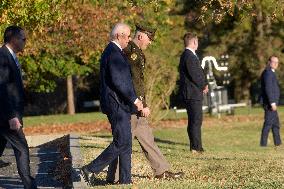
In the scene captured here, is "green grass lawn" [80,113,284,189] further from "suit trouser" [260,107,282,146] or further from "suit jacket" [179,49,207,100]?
"suit jacket" [179,49,207,100]

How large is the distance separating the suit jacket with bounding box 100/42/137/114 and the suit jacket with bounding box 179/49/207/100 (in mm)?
4607

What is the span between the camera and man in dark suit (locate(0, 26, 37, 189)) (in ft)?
→ 34.5

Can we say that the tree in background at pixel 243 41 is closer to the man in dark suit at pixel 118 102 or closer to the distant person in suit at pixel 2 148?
the distant person in suit at pixel 2 148

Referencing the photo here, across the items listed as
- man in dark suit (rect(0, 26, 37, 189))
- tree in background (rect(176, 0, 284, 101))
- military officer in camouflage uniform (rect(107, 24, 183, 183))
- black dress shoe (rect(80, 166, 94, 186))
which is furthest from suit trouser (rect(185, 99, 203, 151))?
tree in background (rect(176, 0, 284, 101))

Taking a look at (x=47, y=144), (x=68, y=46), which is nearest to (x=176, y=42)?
(x=68, y=46)

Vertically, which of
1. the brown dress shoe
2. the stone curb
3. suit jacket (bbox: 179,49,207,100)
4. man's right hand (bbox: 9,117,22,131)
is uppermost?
suit jacket (bbox: 179,49,207,100)

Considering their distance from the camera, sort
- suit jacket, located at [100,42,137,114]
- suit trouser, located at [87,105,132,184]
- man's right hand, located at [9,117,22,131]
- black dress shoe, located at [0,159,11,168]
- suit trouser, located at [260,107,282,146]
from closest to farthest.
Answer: man's right hand, located at [9,117,22,131] < suit jacket, located at [100,42,137,114] < suit trouser, located at [87,105,132,184] < black dress shoe, located at [0,159,11,168] < suit trouser, located at [260,107,282,146]

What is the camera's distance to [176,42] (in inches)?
1768

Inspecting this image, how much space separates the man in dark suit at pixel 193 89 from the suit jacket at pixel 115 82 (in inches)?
182

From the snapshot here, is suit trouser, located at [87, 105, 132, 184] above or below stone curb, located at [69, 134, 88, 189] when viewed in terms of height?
above

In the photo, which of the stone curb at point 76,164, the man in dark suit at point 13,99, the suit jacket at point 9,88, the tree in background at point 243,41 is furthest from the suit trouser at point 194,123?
the tree in background at point 243,41

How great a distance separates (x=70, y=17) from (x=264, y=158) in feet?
50.9

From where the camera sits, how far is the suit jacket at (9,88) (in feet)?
34.5

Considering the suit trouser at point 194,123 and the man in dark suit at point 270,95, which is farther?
the man in dark suit at point 270,95
